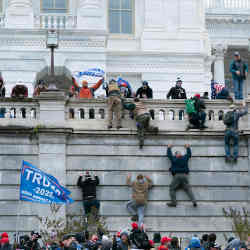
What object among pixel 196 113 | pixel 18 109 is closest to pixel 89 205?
pixel 18 109

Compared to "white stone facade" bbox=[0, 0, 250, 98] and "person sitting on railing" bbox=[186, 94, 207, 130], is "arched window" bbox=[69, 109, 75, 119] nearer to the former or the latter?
"person sitting on railing" bbox=[186, 94, 207, 130]

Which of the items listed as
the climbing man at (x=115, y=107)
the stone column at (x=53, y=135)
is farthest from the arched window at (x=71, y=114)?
the climbing man at (x=115, y=107)

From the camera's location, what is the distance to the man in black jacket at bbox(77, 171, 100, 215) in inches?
1288

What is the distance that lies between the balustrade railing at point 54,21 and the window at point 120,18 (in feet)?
7.79

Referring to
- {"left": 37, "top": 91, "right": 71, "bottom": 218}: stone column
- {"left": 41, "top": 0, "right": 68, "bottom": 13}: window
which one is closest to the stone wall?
{"left": 37, "top": 91, "right": 71, "bottom": 218}: stone column

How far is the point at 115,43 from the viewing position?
49031mm

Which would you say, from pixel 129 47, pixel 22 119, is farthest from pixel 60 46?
pixel 22 119

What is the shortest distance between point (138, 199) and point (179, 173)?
1647 mm

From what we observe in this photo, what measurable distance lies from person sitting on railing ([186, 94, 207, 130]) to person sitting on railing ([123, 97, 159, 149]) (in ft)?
4.12

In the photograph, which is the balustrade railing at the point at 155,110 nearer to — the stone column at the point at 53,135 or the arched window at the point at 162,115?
the arched window at the point at 162,115

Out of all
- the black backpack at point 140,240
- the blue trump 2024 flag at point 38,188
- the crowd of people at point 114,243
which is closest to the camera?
the crowd of people at point 114,243

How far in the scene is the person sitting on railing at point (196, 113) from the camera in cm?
3422

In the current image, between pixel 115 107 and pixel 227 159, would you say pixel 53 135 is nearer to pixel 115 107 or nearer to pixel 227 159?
pixel 115 107

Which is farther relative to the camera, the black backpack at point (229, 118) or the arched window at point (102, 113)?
the arched window at point (102, 113)
